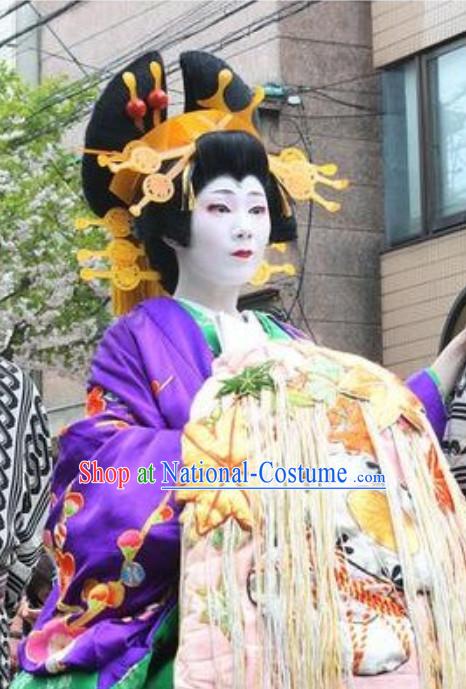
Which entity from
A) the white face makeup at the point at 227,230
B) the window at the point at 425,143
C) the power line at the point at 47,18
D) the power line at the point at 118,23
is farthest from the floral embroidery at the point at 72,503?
the power line at the point at 47,18

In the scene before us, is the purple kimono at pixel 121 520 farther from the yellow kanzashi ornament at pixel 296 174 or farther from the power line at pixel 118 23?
the power line at pixel 118 23

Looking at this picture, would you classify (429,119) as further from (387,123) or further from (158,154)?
(158,154)

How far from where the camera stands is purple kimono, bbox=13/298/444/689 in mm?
3135

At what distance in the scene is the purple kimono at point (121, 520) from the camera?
3.13m

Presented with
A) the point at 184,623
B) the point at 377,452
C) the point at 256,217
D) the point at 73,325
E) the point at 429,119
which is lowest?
the point at 184,623

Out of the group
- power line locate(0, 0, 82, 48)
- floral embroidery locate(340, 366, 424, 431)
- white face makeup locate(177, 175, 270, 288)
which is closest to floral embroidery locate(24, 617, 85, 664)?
floral embroidery locate(340, 366, 424, 431)

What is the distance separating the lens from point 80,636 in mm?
3199

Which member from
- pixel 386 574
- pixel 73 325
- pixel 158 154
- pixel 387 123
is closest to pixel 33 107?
pixel 73 325

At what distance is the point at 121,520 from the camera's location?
10.3 ft

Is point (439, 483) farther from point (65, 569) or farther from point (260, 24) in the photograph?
point (260, 24)

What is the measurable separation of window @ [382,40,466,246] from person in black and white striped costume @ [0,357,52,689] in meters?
8.16

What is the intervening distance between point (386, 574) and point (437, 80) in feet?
31.4

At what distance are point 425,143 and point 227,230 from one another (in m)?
8.88

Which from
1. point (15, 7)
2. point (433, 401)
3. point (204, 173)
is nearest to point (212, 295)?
point (204, 173)
